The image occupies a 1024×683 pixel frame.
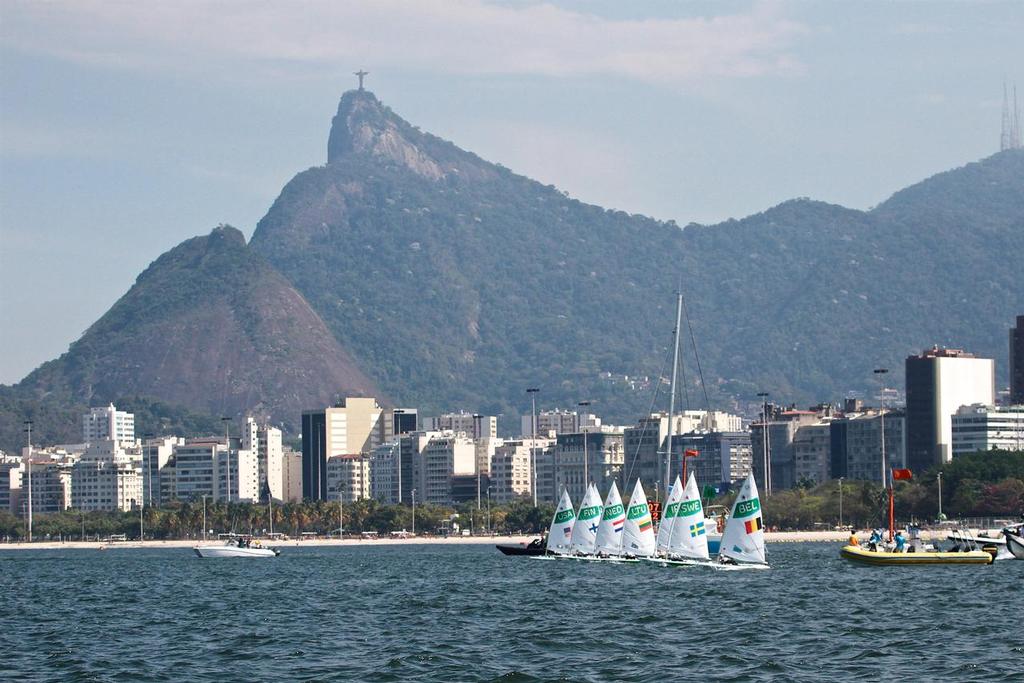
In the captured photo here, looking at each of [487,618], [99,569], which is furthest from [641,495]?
[99,569]

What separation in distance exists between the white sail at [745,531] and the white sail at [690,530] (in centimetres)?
263

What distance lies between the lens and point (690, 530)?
138 meters

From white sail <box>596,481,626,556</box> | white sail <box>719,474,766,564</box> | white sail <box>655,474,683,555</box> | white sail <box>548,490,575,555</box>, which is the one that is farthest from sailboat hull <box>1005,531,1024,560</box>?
white sail <box>548,490,575,555</box>

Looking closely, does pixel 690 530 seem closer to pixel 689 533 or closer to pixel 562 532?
pixel 689 533

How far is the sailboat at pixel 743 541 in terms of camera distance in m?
131

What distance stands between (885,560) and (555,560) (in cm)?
3074

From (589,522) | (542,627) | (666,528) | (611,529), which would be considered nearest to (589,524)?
(589,522)

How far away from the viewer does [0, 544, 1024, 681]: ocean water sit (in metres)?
68.1

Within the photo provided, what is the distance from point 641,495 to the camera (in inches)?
5723

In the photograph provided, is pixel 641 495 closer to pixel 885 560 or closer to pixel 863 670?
pixel 885 560

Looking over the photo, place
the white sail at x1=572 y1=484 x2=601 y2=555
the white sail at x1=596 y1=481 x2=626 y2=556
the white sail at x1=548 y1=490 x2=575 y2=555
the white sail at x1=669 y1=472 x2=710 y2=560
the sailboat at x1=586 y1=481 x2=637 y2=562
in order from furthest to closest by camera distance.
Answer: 1. the white sail at x1=548 y1=490 x2=575 y2=555
2. the white sail at x1=572 y1=484 x2=601 y2=555
3. the white sail at x1=596 y1=481 x2=626 y2=556
4. the sailboat at x1=586 y1=481 x2=637 y2=562
5. the white sail at x1=669 y1=472 x2=710 y2=560

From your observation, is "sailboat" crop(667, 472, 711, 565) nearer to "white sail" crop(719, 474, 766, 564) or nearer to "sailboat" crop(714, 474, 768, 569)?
"sailboat" crop(714, 474, 768, 569)

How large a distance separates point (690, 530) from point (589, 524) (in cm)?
2093

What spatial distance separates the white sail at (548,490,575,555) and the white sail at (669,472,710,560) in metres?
24.3
